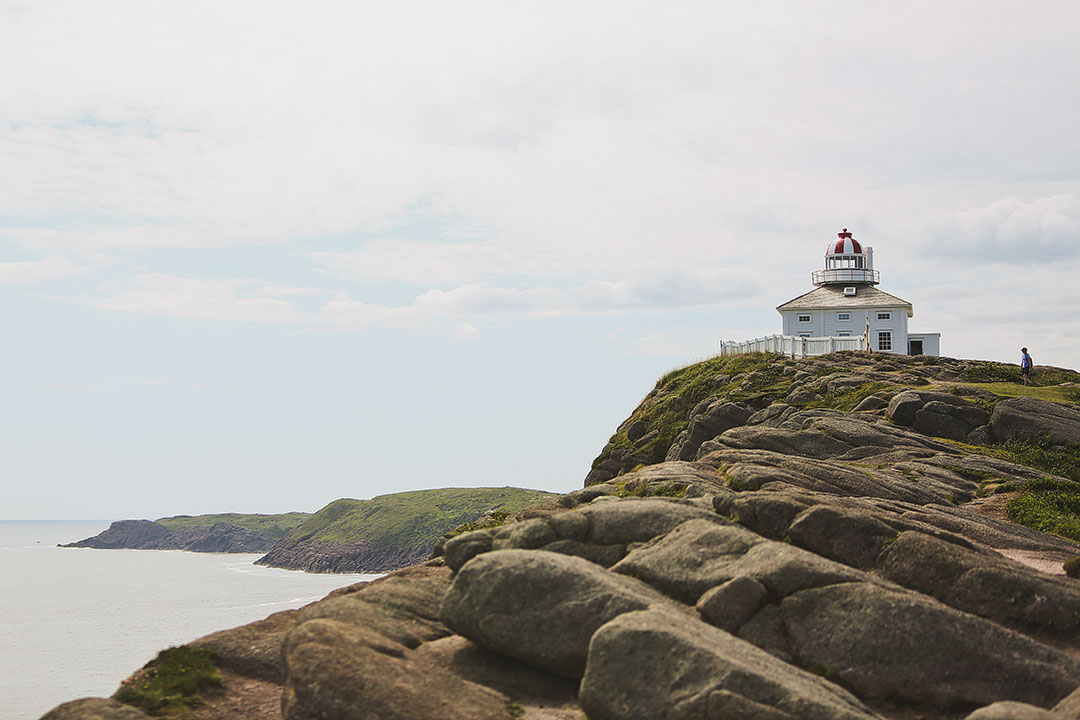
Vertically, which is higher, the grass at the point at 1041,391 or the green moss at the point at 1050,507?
the grass at the point at 1041,391

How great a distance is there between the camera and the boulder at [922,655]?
46.5 feet

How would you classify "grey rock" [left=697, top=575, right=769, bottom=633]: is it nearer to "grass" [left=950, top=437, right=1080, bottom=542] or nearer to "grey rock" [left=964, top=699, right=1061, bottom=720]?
"grey rock" [left=964, top=699, right=1061, bottom=720]

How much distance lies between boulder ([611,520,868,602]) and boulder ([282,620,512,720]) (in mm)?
4135

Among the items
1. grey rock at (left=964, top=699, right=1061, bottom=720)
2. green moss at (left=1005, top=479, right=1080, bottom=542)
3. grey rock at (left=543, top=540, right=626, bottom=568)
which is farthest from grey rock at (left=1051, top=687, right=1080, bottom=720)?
green moss at (left=1005, top=479, right=1080, bottom=542)

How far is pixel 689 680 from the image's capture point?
12852mm

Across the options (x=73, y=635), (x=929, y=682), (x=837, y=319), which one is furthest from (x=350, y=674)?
(x=73, y=635)

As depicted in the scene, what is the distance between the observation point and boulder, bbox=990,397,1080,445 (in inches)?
1550

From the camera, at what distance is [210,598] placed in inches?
4338

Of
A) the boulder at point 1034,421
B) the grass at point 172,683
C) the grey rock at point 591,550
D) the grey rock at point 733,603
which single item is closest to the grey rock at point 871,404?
the boulder at point 1034,421

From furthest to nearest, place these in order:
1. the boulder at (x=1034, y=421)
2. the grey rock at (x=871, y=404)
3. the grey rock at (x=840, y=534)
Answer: the grey rock at (x=871, y=404), the boulder at (x=1034, y=421), the grey rock at (x=840, y=534)

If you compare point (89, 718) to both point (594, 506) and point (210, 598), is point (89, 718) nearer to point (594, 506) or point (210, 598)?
point (594, 506)

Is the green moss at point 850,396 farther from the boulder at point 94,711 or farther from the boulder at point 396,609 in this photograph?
the boulder at point 94,711

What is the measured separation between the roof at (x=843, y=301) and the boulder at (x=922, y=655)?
65551 millimetres

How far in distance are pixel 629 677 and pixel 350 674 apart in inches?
173
